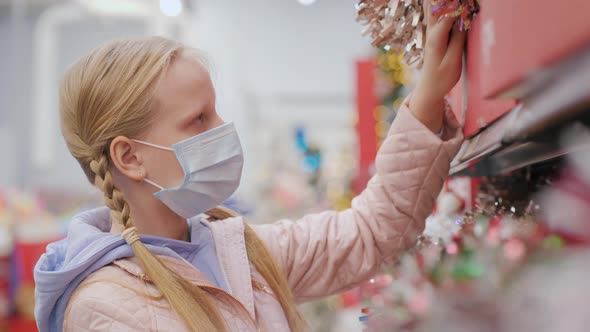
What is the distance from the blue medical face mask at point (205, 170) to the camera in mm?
1158

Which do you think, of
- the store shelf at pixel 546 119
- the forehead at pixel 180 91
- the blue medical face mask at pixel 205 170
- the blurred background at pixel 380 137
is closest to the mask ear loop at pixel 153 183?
the blue medical face mask at pixel 205 170

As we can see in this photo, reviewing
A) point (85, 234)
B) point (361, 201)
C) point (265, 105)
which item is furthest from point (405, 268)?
point (265, 105)

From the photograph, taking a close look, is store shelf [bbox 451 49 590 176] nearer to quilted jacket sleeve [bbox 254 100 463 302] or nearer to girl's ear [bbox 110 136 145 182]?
quilted jacket sleeve [bbox 254 100 463 302]

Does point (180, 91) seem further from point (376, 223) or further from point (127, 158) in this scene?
point (376, 223)

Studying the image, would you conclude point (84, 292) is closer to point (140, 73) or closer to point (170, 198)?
point (170, 198)

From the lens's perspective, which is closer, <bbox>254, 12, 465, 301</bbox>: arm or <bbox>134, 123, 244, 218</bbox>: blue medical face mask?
<bbox>254, 12, 465, 301</bbox>: arm

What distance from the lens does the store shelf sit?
47 centimetres

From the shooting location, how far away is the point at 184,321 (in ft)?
3.39

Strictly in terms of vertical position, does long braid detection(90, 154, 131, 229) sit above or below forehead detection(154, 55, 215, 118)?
below

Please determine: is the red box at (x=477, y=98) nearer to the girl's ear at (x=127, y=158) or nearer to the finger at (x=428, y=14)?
the finger at (x=428, y=14)

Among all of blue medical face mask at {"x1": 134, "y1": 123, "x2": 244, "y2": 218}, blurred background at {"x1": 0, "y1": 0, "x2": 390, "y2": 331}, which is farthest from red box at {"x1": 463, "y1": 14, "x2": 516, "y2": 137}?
blurred background at {"x1": 0, "y1": 0, "x2": 390, "y2": 331}

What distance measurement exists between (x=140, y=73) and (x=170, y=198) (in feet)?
0.78

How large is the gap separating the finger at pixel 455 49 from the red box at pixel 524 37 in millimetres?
183

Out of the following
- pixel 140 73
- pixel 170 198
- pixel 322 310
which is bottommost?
pixel 322 310
